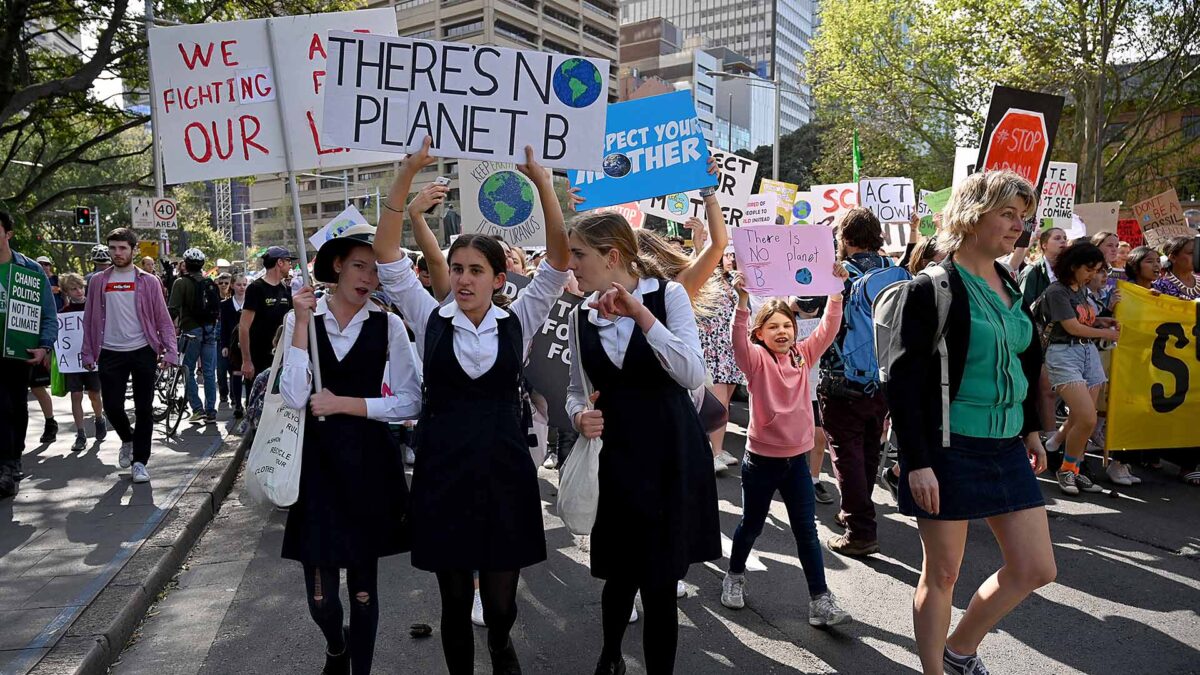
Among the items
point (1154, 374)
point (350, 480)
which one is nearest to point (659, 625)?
point (350, 480)


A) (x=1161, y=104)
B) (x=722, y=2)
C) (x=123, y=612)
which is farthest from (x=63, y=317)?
(x=722, y=2)

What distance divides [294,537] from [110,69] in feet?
67.9

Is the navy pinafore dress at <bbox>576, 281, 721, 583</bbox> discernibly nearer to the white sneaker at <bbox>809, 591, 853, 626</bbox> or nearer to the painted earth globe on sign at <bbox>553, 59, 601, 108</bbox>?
the painted earth globe on sign at <bbox>553, 59, 601, 108</bbox>

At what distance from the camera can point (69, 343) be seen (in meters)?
10.0

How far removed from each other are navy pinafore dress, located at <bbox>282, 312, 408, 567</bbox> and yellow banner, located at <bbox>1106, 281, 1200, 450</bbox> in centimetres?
631

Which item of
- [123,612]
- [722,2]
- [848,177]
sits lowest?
[123,612]

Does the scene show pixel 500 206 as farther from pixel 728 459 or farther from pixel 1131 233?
pixel 1131 233

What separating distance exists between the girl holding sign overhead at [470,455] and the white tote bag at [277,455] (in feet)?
1.47

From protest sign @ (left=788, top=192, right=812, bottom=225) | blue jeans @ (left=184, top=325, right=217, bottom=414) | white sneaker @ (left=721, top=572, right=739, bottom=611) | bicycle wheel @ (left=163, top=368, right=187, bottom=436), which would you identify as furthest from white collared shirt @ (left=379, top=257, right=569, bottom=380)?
protest sign @ (left=788, top=192, right=812, bottom=225)

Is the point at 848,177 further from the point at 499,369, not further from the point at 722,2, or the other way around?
the point at 722,2

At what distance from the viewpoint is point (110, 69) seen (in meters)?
20.3

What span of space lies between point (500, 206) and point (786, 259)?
8.66 feet

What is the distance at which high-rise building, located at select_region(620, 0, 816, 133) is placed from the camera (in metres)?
170

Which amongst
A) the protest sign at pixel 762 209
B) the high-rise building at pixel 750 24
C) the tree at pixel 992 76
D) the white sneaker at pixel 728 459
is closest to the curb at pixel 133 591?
the white sneaker at pixel 728 459
